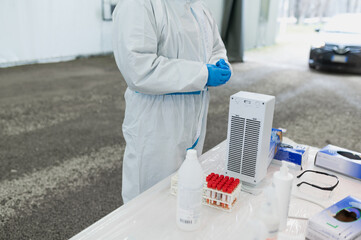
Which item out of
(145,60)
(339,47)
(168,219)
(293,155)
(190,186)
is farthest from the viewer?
(339,47)

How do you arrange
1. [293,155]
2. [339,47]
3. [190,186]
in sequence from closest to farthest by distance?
[190,186] < [293,155] < [339,47]

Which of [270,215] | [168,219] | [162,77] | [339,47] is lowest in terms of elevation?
[339,47]

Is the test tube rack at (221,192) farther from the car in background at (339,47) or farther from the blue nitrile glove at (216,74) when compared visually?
the car in background at (339,47)

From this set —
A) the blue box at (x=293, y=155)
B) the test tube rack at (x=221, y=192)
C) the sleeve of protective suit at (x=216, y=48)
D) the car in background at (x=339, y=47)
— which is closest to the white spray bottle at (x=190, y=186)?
the test tube rack at (x=221, y=192)

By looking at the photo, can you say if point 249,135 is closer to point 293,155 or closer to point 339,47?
point 293,155

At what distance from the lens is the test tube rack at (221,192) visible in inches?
36.0

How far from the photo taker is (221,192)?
912 mm

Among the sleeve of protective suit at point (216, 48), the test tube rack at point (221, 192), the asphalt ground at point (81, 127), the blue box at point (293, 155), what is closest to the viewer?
the test tube rack at point (221, 192)

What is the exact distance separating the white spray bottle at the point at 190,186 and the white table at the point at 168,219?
3.1 inches

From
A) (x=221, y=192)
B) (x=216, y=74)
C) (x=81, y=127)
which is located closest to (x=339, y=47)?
(x=81, y=127)

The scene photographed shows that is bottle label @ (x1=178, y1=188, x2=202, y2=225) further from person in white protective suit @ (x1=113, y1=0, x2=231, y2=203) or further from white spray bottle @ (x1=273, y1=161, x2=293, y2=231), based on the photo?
person in white protective suit @ (x1=113, y1=0, x2=231, y2=203)

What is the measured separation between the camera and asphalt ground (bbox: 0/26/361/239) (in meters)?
1.97

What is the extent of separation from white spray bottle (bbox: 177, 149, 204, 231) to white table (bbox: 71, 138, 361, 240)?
0.08 m

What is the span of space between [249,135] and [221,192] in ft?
0.64
